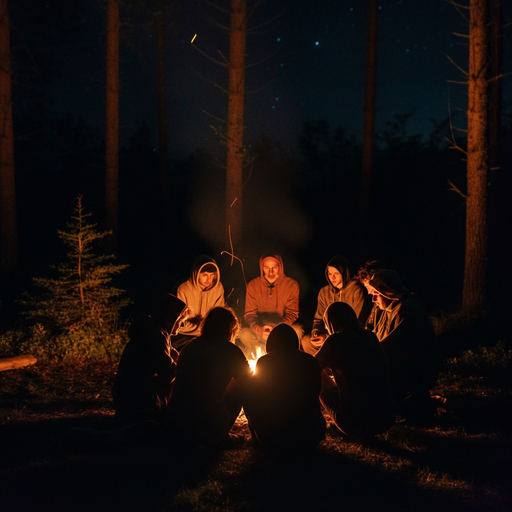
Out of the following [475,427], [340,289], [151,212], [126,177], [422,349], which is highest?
[126,177]

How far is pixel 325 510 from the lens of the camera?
328 centimetres

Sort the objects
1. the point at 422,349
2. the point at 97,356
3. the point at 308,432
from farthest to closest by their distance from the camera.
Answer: the point at 97,356, the point at 422,349, the point at 308,432

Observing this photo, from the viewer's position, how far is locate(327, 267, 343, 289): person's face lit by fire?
6609 mm

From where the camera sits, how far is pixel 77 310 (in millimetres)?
7934

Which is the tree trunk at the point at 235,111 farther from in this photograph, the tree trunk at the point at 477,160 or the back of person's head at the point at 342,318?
the back of person's head at the point at 342,318

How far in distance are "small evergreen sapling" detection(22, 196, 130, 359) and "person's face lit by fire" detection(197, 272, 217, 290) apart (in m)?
1.71

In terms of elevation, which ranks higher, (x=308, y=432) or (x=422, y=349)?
(x=422, y=349)

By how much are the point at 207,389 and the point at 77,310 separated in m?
4.59

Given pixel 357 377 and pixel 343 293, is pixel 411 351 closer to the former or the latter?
pixel 357 377

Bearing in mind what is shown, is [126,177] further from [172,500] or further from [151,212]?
[172,500]

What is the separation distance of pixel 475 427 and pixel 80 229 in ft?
19.9

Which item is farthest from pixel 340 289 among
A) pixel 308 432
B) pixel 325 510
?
pixel 325 510

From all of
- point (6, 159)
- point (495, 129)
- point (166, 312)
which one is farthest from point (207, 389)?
point (495, 129)

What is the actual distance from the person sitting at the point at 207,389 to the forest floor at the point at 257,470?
0.22 m
